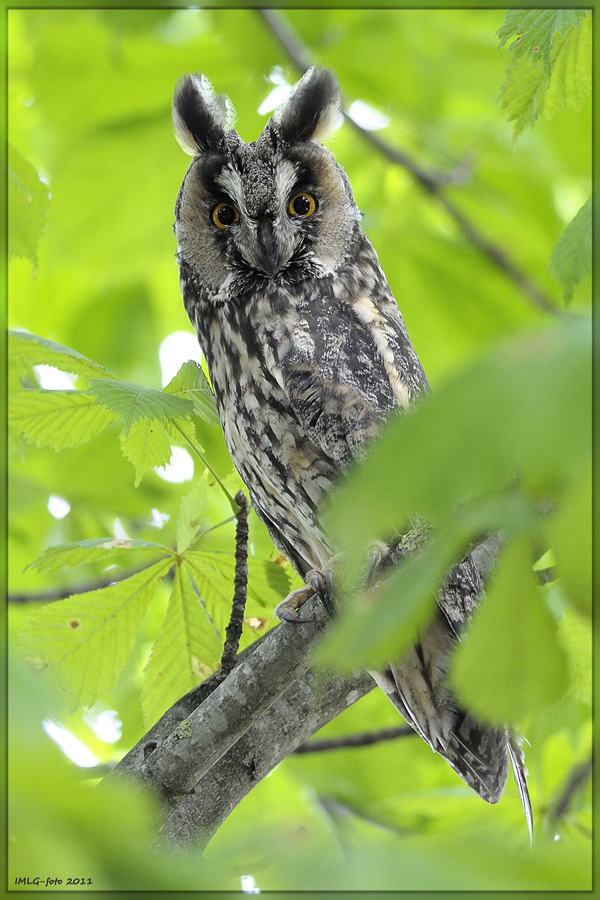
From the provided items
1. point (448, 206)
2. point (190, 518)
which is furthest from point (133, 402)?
point (448, 206)

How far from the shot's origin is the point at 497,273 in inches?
84.8

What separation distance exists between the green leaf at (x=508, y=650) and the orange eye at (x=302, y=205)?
48.3 inches

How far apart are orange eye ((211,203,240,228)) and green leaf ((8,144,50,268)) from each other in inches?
13.0

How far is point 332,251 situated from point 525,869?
4.31 ft

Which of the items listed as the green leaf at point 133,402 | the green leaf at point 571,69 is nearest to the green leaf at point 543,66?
the green leaf at point 571,69

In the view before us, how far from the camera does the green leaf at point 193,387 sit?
4.13 feet

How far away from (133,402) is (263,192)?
0.58m

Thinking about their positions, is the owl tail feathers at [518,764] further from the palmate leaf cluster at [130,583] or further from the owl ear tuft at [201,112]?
the owl ear tuft at [201,112]

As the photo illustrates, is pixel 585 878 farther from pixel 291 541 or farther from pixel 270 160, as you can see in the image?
pixel 270 160

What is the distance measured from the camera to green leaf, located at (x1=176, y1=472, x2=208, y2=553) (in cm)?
134

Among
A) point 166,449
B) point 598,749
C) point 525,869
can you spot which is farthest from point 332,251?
point 525,869

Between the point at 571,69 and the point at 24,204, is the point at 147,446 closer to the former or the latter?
the point at 24,204

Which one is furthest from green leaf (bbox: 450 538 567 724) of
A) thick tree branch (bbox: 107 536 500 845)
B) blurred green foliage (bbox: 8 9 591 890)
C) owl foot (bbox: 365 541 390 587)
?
thick tree branch (bbox: 107 536 500 845)

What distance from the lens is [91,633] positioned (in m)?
1.33
